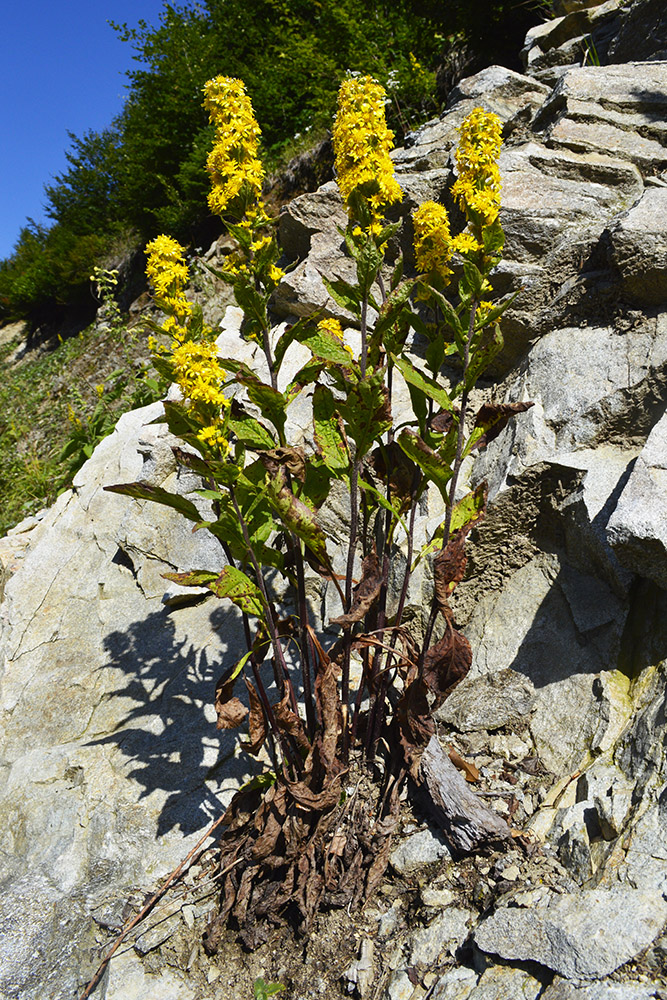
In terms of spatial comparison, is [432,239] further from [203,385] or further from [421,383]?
[203,385]

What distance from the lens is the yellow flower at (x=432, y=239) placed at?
201 centimetres

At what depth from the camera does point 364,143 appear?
1752 millimetres

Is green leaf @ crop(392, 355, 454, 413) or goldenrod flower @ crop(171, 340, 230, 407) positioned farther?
green leaf @ crop(392, 355, 454, 413)

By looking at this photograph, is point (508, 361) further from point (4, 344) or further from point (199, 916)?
point (4, 344)

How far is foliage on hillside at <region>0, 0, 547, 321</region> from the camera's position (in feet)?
21.4

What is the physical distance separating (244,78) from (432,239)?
23.4ft

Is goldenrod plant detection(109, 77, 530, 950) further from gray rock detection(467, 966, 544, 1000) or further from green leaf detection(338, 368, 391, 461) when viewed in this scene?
gray rock detection(467, 966, 544, 1000)

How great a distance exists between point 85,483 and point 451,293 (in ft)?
8.97

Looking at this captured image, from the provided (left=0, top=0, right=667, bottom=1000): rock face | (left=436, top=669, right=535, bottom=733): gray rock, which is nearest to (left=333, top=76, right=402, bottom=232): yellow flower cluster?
(left=0, top=0, right=667, bottom=1000): rock face

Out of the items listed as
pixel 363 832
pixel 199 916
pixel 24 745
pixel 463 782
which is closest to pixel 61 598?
pixel 24 745

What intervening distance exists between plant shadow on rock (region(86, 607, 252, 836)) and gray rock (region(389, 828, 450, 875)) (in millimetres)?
811

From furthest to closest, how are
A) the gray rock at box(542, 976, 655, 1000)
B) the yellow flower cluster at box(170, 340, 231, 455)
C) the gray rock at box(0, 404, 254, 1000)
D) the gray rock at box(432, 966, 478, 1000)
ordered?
1. the gray rock at box(0, 404, 254, 1000)
2. the yellow flower cluster at box(170, 340, 231, 455)
3. the gray rock at box(432, 966, 478, 1000)
4. the gray rock at box(542, 976, 655, 1000)

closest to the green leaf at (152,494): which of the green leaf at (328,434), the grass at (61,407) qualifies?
the green leaf at (328,434)

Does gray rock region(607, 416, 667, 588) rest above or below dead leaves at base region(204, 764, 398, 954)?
above
